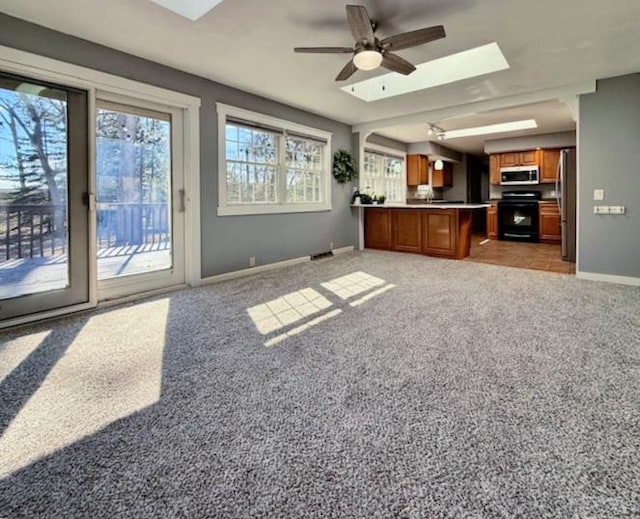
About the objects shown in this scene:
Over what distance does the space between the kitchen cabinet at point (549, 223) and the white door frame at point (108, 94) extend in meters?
7.58

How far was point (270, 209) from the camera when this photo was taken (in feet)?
17.3

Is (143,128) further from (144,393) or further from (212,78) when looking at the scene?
(144,393)

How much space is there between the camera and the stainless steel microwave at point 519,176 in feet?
27.0

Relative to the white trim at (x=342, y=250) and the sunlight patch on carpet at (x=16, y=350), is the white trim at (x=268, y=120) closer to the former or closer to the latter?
the white trim at (x=342, y=250)

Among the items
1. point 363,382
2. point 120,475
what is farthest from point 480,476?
point 120,475

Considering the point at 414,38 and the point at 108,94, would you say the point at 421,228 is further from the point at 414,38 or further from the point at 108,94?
the point at 108,94

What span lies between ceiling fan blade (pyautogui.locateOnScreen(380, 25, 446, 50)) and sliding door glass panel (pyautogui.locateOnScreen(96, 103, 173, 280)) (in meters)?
2.61

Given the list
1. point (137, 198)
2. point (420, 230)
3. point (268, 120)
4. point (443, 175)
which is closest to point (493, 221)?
point (443, 175)

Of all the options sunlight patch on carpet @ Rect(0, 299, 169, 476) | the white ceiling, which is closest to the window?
the white ceiling

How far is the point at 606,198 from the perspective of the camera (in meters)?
4.49

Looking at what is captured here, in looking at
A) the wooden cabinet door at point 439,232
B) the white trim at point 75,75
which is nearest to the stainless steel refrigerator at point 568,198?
the wooden cabinet door at point 439,232

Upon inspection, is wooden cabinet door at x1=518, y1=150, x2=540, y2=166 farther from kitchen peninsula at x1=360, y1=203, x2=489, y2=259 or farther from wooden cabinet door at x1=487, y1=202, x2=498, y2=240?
kitchen peninsula at x1=360, y1=203, x2=489, y2=259

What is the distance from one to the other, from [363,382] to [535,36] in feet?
11.5

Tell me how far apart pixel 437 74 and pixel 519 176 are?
505 cm
